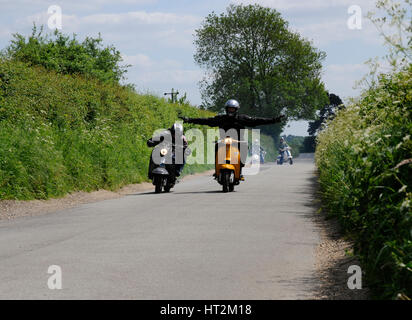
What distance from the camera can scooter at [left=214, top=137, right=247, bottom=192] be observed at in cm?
1792

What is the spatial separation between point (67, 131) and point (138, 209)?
6070mm

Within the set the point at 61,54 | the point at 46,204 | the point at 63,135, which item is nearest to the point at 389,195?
the point at 46,204

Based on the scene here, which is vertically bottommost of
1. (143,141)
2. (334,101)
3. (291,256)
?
(291,256)

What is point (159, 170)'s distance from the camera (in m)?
18.1

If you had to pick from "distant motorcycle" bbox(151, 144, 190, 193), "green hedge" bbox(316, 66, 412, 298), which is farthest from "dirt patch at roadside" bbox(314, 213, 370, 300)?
"distant motorcycle" bbox(151, 144, 190, 193)

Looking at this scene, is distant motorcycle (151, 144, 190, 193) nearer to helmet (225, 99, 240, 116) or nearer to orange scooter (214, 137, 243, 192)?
orange scooter (214, 137, 243, 192)

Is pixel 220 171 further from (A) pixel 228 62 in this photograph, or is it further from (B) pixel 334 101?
(B) pixel 334 101

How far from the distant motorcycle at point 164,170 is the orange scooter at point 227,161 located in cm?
139

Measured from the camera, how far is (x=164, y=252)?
830 cm

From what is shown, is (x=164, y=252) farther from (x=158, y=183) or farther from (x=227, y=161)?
(x=158, y=183)

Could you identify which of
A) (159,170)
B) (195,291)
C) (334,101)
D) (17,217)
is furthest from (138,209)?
(334,101)

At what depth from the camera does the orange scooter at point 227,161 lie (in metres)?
17.9

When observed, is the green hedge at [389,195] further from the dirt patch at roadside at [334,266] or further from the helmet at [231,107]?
the helmet at [231,107]

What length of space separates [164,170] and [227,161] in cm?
186
